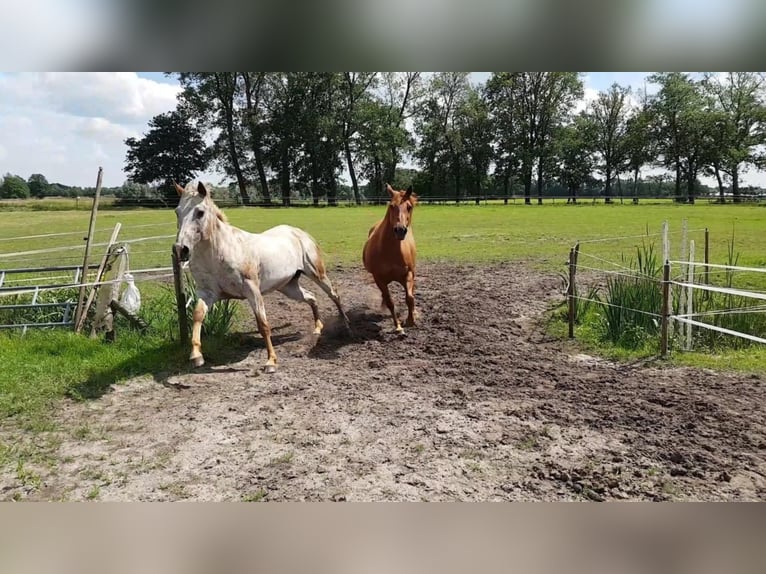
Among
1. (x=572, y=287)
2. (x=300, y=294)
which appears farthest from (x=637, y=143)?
(x=300, y=294)

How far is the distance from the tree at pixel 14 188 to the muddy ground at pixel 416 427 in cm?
126

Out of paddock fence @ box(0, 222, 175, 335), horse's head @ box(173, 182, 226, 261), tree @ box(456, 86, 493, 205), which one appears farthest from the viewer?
paddock fence @ box(0, 222, 175, 335)

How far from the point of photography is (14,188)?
9.41 ft

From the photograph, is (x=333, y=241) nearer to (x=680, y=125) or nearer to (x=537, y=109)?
(x=537, y=109)

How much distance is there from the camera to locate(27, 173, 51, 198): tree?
9.39ft

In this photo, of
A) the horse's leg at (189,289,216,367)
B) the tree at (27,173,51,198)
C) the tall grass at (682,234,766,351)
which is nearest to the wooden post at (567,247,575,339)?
the tall grass at (682,234,766,351)

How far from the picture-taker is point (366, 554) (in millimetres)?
2115

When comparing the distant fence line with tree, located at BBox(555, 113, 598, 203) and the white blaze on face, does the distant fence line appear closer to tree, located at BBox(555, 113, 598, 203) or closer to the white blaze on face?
tree, located at BBox(555, 113, 598, 203)

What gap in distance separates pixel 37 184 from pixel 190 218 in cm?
104

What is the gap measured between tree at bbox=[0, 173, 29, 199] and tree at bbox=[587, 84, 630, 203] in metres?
3.26
